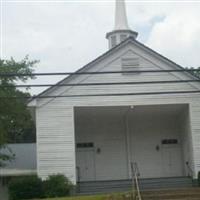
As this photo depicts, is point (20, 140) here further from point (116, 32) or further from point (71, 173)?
point (71, 173)

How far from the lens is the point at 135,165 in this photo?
3153 centimetres

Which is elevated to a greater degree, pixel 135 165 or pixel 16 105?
pixel 16 105

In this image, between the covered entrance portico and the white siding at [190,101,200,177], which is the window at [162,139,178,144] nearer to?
the covered entrance portico

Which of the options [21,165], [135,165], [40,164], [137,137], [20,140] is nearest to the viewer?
[40,164]

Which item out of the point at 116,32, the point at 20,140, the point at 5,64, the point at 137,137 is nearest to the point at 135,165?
the point at 137,137

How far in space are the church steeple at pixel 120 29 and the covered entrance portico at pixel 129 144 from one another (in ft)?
24.6

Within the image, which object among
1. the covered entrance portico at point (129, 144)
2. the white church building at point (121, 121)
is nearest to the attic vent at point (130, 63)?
the white church building at point (121, 121)

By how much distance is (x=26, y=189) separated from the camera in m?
27.1

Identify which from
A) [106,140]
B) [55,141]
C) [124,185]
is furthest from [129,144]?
[55,141]

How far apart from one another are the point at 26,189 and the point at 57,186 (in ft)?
4.77

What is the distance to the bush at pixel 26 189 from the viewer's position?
2703cm

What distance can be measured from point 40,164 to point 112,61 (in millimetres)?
6465

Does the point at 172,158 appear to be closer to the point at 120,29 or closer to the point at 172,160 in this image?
the point at 172,160

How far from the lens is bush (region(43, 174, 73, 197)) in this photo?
27.2 metres
